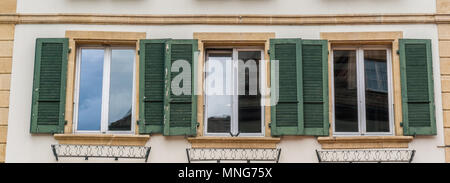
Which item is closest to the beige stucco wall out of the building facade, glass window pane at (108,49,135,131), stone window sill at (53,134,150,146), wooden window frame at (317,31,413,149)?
the building facade

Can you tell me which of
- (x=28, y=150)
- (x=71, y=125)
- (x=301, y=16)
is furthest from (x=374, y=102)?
(x=28, y=150)

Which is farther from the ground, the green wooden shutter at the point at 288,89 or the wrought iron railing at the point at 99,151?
the green wooden shutter at the point at 288,89

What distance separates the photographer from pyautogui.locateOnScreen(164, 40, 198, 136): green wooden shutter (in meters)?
8.74

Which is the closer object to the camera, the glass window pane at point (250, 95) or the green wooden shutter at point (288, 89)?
the green wooden shutter at point (288, 89)

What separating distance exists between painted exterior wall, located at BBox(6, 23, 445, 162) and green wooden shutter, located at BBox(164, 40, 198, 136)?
163 mm

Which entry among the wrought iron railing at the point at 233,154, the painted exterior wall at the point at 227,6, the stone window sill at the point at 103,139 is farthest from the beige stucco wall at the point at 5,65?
the wrought iron railing at the point at 233,154

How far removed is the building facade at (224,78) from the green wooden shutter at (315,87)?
0.6 inches

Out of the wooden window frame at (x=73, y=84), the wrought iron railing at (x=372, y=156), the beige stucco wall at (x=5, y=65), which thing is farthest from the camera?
the beige stucco wall at (x=5, y=65)

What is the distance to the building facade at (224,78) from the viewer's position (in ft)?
28.7

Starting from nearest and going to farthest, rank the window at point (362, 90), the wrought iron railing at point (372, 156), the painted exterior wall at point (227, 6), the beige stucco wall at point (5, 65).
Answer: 1. the wrought iron railing at point (372, 156)
2. the beige stucco wall at point (5, 65)
3. the window at point (362, 90)
4. the painted exterior wall at point (227, 6)

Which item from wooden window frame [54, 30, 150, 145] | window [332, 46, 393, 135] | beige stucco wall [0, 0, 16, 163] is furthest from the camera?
window [332, 46, 393, 135]

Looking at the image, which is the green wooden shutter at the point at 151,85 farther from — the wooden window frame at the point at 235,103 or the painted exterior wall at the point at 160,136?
the wooden window frame at the point at 235,103

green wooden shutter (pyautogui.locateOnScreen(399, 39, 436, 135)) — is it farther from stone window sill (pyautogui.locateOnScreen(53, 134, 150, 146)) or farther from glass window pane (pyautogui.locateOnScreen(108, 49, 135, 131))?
glass window pane (pyautogui.locateOnScreen(108, 49, 135, 131))
